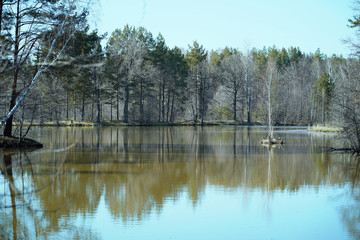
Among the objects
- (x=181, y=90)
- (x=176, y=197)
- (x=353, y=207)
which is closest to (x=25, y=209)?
(x=176, y=197)

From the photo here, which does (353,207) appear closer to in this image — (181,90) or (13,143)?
(13,143)

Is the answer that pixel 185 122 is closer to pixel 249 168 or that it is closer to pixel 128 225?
pixel 249 168

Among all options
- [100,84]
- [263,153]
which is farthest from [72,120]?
[263,153]

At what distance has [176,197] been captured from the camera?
36.7 feet

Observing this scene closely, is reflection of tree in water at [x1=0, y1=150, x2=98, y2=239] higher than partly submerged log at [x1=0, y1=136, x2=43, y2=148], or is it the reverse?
partly submerged log at [x1=0, y1=136, x2=43, y2=148]

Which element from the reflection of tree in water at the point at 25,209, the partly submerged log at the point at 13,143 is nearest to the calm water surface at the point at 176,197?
the reflection of tree in water at the point at 25,209

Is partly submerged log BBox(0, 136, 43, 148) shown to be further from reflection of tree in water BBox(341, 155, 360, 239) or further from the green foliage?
the green foliage

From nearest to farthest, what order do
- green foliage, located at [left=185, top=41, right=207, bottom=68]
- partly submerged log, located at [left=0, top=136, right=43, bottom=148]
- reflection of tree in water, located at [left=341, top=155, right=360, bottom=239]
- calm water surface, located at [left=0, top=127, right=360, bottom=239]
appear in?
calm water surface, located at [left=0, top=127, right=360, bottom=239], reflection of tree in water, located at [left=341, top=155, right=360, bottom=239], partly submerged log, located at [left=0, top=136, right=43, bottom=148], green foliage, located at [left=185, top=41, right=207, bottom=68]

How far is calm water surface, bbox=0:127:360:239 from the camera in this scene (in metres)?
8.37

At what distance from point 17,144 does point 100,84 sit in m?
30.5

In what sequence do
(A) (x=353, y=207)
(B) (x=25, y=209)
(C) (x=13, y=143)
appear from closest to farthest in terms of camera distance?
(B) (x=25, y=209) → (A) (x=353, y=207) → (C) (x=13, y=143)

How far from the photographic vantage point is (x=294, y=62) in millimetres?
83188

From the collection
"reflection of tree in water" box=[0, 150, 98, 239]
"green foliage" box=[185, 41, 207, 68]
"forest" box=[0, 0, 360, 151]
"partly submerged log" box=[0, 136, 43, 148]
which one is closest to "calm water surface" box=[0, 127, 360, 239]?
"reflection of tree in water" box=[0, 150, 98, 239]

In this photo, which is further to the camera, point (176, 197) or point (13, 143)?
point (13, 143)
